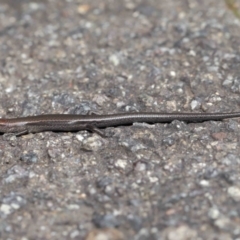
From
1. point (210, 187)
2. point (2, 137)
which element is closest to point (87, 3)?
point (2, 137)

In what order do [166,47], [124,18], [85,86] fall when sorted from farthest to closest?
[124,18], [166,47], [85,86]

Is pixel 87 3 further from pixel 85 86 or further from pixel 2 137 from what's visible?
pixel 2 137

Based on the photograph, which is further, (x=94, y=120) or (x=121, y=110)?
(x=121, y=110)

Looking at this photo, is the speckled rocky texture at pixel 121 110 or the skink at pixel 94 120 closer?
the speckled rocky texture at pixel 121 110

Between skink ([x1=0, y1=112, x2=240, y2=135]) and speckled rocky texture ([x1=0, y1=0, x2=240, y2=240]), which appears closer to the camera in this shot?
speckled rocky texture ([x1=0, y1=0, x2=240, y2=240])
